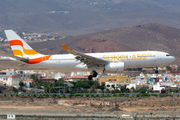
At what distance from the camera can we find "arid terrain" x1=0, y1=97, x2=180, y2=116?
85.8 metres

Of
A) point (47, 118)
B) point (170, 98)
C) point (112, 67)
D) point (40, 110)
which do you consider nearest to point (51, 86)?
point (40, 110)

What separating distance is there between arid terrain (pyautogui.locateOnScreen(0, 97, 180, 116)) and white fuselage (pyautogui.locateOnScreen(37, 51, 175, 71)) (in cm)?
2354

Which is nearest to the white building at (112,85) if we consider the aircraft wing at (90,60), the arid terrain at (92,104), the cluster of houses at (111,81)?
the cluster of houses at (111,81)

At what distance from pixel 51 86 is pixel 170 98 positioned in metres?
40.9

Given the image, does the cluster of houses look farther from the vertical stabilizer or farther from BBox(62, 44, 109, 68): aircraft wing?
the vertical stabilizer

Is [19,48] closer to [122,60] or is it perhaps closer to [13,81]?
[122,60]

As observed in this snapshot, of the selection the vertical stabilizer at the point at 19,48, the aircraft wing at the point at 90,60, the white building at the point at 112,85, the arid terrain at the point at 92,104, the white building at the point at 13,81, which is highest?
the vertical stabilizer at the point at 19,48

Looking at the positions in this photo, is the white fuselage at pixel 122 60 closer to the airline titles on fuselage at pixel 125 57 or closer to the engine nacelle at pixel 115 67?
the airline titles on fuselage at pixel 125 57

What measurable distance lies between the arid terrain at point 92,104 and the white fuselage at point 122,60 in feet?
77.2

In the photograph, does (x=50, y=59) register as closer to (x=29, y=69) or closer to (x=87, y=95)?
(x=87, y=95)

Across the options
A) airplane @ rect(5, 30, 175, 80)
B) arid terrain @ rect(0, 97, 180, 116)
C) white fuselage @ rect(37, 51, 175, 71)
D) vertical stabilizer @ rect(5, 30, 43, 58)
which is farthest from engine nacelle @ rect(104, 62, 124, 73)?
arid terrain @ rect(0, 97, 180, 116)

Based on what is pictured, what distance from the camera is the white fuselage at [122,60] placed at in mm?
60875

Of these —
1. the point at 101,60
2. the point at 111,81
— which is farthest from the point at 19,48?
the point at 111,81

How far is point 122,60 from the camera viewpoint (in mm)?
60844
